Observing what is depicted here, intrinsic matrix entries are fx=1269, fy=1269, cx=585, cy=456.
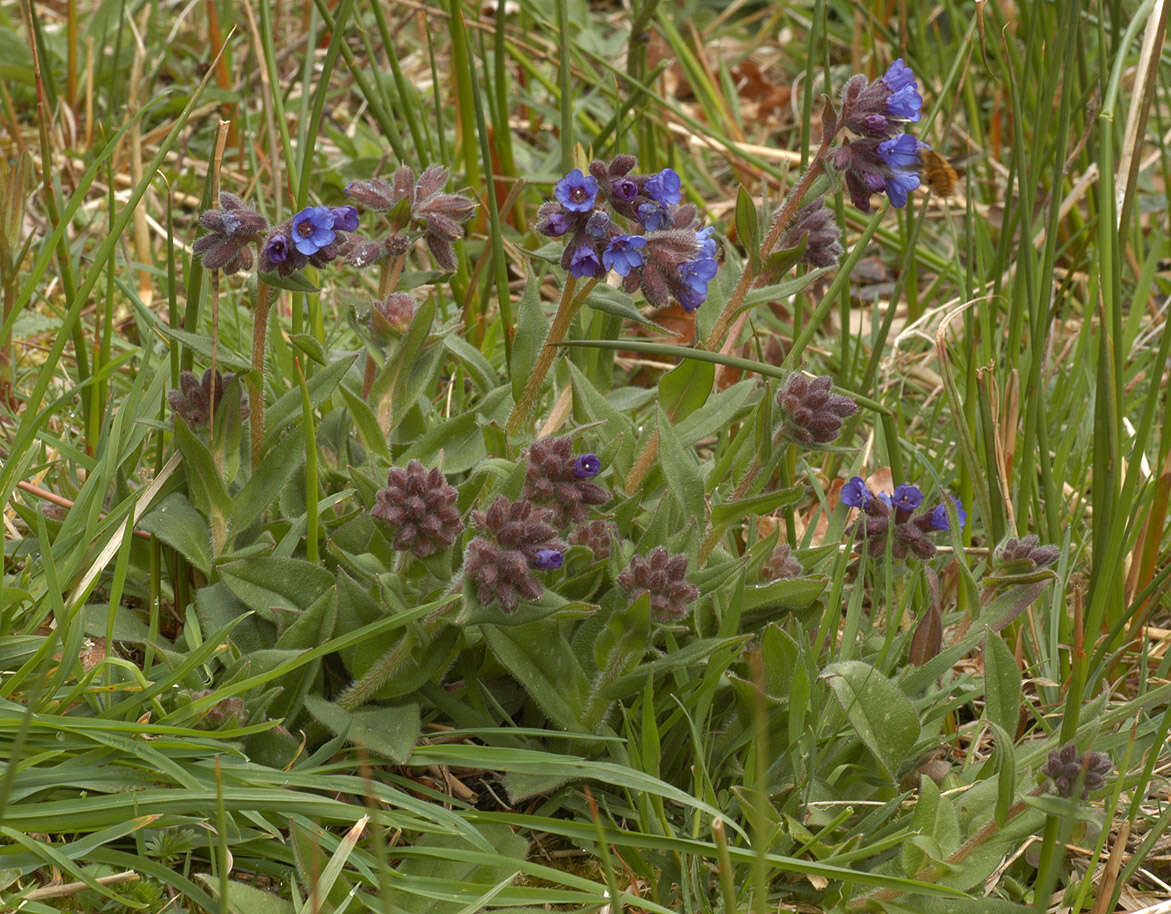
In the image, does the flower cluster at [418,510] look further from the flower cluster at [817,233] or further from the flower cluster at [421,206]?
the flower cluster at [817,233]

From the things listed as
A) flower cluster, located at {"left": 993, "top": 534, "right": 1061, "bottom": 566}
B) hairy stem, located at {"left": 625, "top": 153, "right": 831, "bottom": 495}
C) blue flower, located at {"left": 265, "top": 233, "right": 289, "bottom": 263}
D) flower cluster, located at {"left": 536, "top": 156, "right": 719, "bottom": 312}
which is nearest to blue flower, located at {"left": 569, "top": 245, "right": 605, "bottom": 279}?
flower cluster, located at {"left": 536, "top": 156, "right": 719, "bottom": 312}

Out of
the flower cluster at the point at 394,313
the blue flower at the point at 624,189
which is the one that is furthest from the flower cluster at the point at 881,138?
the flower cluster at the point at 394,313

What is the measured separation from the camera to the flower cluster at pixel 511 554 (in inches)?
84.0

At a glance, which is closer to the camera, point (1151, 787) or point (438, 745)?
point (438, 745)

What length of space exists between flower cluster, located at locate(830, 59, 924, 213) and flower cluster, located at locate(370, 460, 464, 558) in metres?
1.02

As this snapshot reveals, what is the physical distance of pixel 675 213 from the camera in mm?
2578

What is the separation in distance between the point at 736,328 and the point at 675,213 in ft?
1.27

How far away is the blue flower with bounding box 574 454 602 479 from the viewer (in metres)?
2.30

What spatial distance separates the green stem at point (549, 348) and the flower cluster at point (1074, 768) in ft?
3.92

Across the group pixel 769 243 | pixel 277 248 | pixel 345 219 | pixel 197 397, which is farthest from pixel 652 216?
pixel 197 397

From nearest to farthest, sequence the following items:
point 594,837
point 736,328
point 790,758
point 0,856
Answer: point 0,856 → point 594,837 → point 790,758 → point 736,328

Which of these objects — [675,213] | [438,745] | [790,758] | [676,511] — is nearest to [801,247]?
[675,213]

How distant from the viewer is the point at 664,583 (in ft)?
7.41

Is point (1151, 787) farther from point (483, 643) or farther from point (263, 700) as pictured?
point (263, 700)
